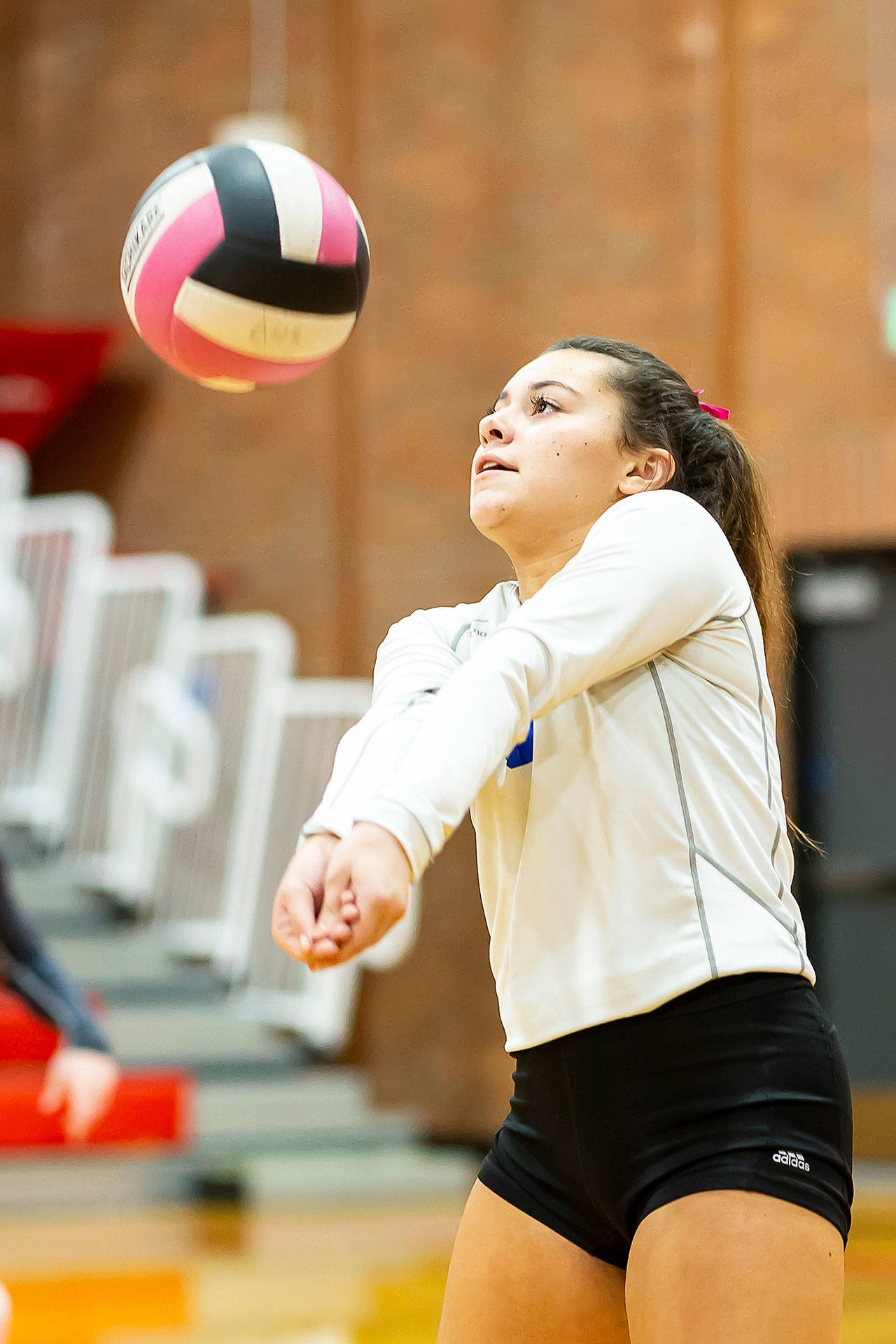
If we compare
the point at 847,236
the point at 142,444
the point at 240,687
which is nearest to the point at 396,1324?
the point at 240,687

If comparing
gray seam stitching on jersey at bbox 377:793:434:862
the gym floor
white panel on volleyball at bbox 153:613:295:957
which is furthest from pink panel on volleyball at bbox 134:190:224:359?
white panel on volleyball at bbox 153:613:295:957

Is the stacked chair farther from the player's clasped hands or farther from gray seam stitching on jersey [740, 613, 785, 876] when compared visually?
the player's clasped hands

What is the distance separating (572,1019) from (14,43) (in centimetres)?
807

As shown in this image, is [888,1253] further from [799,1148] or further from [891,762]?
[799,1148]

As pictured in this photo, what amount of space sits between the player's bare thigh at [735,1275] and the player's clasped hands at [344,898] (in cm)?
43

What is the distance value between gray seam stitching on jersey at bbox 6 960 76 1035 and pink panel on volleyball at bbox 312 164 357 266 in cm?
276

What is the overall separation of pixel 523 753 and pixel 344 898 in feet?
1.32

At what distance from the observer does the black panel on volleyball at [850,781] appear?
6117mm

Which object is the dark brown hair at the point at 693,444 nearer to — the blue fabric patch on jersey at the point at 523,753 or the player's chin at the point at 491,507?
the player's chin at the point at 491,507

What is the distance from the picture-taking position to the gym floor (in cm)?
404

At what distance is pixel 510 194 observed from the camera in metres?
6.94

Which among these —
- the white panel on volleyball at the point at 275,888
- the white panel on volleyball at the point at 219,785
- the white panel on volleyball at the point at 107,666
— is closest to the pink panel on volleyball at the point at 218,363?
the white panel on volleyball at the point at 275,888

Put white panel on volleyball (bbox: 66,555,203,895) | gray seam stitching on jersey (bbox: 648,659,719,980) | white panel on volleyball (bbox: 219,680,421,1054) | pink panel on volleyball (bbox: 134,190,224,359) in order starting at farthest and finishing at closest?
white panel on volleyball (bbox: 66,555,203,895)
white panel on volleyball (bbox: 219,680,421,1054)
pink panel on volleyball (bbox: 134,190,224,359)
gray seam stitching on jersey (bbox: 648,659,719,980)

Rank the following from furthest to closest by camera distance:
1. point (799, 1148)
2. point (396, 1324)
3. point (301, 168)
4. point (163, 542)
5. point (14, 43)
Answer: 1. point (14, 43)
2. point (163, 542)
3. point (396, 1324)
4. point (301, 168)
5. point (799, 1148)
